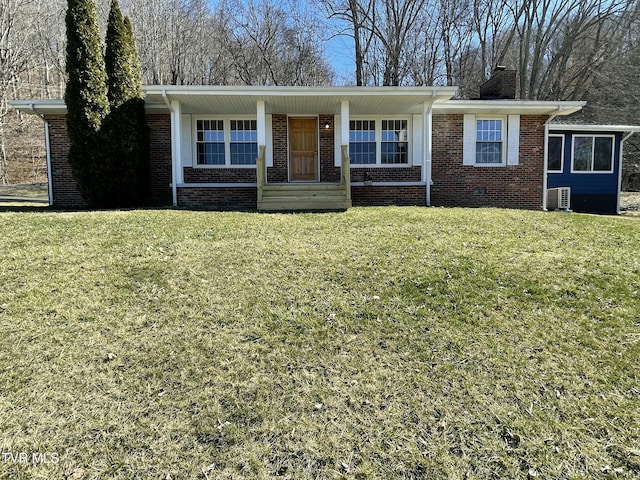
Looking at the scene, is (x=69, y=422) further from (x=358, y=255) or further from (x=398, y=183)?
(x=398, y=183)

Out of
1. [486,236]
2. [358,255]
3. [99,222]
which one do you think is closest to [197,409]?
[358,255]

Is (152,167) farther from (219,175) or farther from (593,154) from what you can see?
(593,154)

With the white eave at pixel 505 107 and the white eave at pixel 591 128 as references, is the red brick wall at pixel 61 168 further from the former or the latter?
the white eave at pixel 591 128

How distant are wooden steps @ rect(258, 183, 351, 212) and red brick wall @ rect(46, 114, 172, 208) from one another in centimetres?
349

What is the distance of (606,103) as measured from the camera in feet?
76.0

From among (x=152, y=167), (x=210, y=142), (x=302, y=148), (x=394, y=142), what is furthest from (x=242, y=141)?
(x=394, y=142)

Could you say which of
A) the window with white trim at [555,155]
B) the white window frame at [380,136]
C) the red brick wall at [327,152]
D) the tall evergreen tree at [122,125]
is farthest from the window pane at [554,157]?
the tall evergreen tree at [122,125]

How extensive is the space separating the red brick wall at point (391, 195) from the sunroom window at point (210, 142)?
165 inches

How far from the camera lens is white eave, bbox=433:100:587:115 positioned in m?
11.4

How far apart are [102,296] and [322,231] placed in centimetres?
360

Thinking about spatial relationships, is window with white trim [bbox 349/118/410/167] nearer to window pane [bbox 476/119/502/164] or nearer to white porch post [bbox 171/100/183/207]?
window pane [bbox 476/119/502/164]

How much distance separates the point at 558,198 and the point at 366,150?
6321mm

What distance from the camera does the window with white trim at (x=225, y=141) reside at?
12047mm

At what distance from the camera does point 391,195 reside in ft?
36.7
